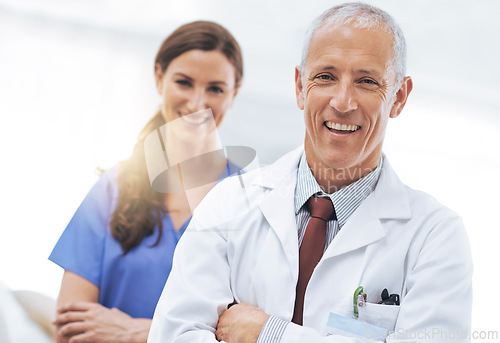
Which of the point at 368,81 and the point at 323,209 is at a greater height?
the point at 368,81

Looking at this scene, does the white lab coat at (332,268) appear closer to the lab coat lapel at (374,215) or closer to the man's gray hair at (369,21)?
the lab coat lapel at (374,215)

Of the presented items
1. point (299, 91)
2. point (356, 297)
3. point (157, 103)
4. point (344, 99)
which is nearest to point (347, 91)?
point (344, 99)

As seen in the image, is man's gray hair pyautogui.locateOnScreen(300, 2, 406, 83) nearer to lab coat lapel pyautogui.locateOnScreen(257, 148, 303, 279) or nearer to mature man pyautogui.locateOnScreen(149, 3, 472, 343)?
mature man pyautogui.locateOnScreen(149, 3, 472, 343)

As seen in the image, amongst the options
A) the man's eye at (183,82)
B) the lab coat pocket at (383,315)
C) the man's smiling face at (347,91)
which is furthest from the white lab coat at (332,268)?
the man's eye at (183,82)

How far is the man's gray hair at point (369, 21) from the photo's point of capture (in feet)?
3.26

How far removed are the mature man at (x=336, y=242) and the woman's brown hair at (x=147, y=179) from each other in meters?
0.34

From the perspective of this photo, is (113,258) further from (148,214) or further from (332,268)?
(332,268)

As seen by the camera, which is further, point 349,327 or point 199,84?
point 199,84

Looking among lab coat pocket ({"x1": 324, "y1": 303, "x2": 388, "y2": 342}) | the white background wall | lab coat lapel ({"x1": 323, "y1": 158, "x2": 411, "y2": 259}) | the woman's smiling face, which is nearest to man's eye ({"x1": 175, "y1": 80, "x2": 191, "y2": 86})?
the woman's smiling face

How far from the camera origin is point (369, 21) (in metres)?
0.99

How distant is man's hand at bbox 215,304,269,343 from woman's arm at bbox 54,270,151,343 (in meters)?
0.41

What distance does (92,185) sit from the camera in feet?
5.11

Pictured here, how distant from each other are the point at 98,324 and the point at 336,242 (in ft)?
2.21

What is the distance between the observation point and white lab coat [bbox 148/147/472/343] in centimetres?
89
